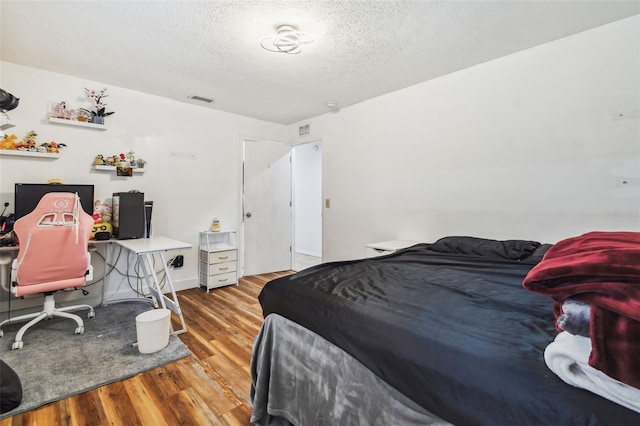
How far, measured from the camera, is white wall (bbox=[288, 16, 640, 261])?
85.4 inches

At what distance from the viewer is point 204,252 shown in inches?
158

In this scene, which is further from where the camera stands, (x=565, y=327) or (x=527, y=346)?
(x=527, y=346)

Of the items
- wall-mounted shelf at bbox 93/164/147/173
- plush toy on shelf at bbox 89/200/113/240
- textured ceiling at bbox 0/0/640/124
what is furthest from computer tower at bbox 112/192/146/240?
textured ceiling at bbox 0/0/640/124

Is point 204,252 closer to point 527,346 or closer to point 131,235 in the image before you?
point 131,235

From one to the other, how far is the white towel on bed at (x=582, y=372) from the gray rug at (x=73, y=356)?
233 cm

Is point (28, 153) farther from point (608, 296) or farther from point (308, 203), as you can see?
point (308, 203)

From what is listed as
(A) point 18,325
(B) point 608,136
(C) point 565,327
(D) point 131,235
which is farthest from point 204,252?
(B) point 608,136

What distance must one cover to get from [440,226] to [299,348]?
7.29 feet

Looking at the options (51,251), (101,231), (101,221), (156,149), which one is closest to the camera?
(51,251)

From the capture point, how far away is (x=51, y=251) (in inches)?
94.3

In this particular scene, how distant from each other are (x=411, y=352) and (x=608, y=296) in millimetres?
566

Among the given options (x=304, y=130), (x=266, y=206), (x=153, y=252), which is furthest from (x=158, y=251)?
(x=304, y=130)

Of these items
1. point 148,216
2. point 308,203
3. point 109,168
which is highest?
point 109,168

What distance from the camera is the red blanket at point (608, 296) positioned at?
63 centimetres
